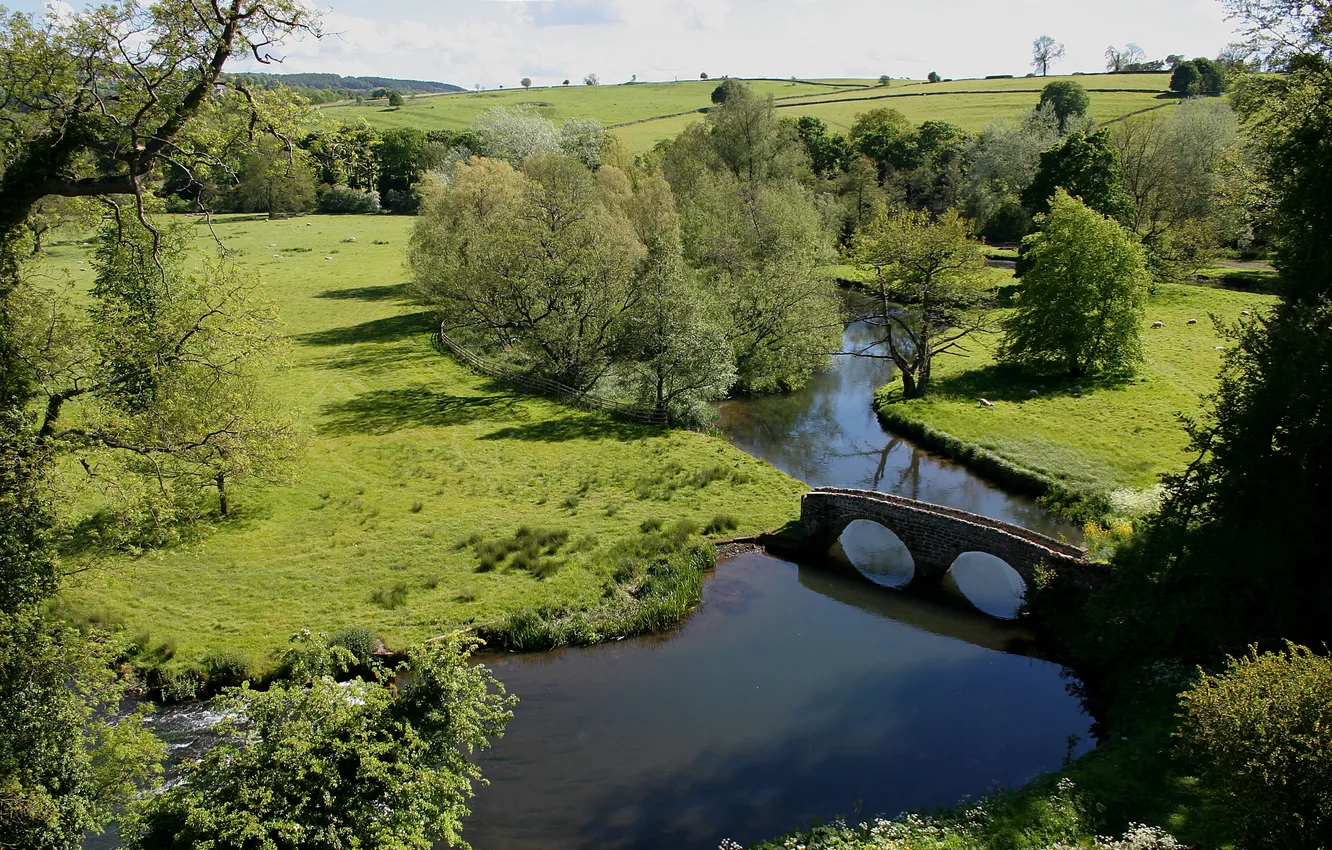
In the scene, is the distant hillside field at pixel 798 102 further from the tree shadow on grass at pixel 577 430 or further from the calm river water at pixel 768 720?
the calm river water at pixel 768 720

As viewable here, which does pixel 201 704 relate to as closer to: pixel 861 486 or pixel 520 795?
pixel 520 795

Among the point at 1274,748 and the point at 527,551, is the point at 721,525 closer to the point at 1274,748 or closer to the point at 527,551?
the point at 527,551

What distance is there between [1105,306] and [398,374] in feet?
127

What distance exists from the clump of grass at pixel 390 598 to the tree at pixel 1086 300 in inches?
1379

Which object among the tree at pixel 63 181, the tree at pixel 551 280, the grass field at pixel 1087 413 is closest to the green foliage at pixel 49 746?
the tree at pixel 63 181

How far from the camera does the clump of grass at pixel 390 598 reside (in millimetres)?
24391

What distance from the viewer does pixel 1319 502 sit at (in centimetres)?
1862

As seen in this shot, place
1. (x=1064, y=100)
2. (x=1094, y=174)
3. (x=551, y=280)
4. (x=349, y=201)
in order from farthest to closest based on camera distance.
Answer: (x=349, y=201), (x=1064, y=100), (x=1094, y=174), (x=551, y=280)

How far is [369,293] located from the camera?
2655 inches

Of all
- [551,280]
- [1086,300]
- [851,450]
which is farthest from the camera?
[551,280]

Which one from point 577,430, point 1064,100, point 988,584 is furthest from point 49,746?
point 1064,100

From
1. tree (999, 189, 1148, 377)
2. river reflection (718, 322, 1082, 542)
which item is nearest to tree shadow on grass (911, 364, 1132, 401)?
tree (999, 189, 1148, 377)

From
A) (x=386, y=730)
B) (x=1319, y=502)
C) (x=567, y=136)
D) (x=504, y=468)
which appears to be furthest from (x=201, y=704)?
(x=567, y=136)

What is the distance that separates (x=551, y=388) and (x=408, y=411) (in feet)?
24.4
